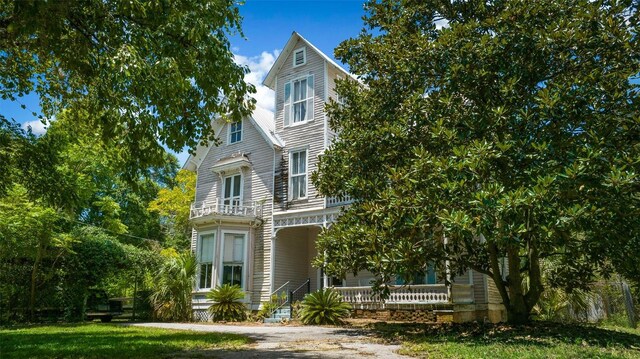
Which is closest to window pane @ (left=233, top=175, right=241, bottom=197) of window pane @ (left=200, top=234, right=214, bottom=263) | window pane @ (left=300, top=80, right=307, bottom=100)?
window pane @ (left=200, top=234, right=214, bottom=263)

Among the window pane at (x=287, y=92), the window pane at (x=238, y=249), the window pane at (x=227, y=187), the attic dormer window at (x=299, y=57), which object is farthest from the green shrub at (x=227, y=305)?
the attic dormer window at (x=299, y=57)

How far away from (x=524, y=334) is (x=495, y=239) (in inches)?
109

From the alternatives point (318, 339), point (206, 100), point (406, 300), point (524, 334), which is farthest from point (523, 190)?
point (406, 300)

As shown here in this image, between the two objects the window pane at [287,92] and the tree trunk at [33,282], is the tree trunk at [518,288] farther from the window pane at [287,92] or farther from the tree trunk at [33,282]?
the tree trunk at [33,282]

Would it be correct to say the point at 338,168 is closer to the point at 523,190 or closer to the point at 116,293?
the point at 523,190

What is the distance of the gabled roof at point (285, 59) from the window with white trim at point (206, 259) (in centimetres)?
869

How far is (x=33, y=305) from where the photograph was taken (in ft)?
59.3

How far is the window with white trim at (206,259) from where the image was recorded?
2098cm

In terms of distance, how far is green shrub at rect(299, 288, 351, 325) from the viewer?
15.5 meters

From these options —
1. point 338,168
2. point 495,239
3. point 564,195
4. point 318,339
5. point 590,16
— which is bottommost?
point 318,339

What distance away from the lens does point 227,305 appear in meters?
18.8

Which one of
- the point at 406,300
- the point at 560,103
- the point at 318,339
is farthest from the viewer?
the point at 406,300

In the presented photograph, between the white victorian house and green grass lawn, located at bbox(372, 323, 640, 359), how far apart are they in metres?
7.35

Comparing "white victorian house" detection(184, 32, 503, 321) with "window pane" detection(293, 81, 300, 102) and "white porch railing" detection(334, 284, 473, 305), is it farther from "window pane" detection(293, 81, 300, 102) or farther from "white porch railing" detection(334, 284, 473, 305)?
"white porch railing" detection(334, 284, 473, 305)
